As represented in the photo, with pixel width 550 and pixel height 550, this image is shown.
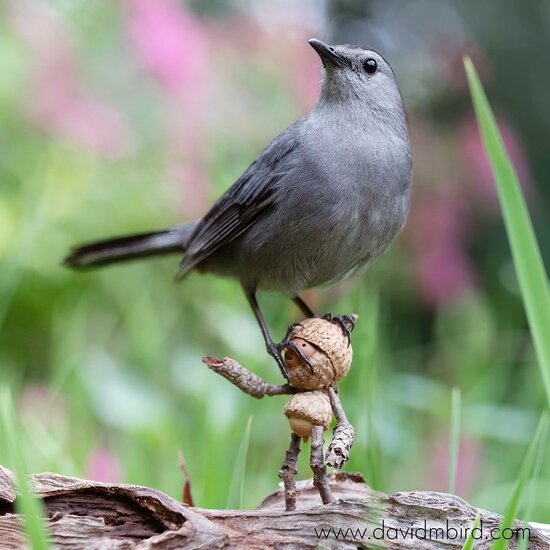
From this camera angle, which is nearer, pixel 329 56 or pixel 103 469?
pixel 329 56

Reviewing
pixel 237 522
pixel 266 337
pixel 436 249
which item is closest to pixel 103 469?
pixel 266 337

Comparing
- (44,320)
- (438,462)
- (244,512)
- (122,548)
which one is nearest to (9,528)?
(122,548)

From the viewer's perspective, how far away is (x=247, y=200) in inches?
98.9

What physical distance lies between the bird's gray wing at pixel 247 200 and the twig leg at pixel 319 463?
1.04 meters

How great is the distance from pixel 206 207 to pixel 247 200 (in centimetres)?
164

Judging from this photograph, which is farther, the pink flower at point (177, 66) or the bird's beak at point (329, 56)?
the pink flower at point (177, 66)

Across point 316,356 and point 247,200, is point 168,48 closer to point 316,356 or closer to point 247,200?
point 247,200

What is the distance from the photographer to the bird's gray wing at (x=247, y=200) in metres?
2.45

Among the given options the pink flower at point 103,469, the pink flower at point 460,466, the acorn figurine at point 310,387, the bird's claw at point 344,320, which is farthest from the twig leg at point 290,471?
the pink flower at point 460,466

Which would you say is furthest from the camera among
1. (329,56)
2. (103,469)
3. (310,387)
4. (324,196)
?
(103,469)

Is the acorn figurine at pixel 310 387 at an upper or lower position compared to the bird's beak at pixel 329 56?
lower

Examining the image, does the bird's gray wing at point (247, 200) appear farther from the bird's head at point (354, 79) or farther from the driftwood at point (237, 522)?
the driftwood at point (237, 522)

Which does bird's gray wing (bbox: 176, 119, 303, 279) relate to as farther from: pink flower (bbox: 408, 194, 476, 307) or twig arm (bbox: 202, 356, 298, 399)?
pink flower (bbox: 408, 194, 476, 307)

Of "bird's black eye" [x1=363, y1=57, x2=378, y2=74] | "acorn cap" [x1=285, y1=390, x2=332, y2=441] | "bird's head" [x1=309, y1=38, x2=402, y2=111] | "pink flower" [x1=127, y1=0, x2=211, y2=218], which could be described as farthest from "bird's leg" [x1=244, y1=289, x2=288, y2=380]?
"pink flower" [x1=127, y1=0, x2=211, y2=218]
